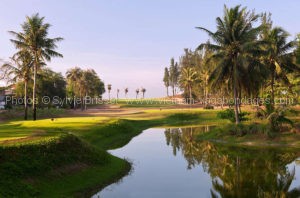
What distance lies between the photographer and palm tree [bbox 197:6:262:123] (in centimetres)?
3988

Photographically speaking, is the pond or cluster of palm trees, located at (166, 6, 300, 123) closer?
the pond

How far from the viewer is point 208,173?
23.8 meters

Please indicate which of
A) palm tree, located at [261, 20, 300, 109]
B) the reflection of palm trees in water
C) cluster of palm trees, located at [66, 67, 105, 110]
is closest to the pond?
the reflection of palm trees in water

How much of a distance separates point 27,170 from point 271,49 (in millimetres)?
40185

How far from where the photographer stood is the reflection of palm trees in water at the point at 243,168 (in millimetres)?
18656

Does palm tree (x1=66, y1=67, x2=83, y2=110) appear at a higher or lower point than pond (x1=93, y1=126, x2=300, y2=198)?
higher

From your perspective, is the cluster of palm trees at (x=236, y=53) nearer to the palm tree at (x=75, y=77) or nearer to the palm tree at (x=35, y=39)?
the palm tree at (x=35, y=39)

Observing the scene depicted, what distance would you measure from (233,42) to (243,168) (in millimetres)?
20406

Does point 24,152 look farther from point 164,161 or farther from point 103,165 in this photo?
point 164,161

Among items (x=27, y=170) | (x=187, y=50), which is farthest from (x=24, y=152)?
(x=187, y=50)

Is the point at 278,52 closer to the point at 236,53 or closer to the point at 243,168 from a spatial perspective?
the point at 236,53

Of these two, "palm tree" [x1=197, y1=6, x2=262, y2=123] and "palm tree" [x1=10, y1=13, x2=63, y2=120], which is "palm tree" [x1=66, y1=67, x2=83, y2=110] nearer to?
"palm tree" [x1=10, y1=13, x2=63, y2=120]

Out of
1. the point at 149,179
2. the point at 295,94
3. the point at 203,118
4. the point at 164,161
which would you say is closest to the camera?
the point at 149,179

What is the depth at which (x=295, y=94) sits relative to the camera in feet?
214
